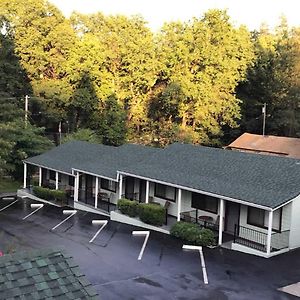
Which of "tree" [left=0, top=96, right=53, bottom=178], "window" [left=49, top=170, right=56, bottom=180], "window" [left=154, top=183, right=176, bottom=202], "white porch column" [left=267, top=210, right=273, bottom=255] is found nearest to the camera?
"white porch column" [left=267, top=210, right=273, bottom=255]

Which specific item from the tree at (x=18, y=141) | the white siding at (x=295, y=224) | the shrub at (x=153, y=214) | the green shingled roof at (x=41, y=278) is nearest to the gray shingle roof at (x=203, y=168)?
the white siding at (x=295, y=224)

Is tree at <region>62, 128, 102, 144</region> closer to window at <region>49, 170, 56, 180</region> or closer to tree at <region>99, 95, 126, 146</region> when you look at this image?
tree at <region>99, 95, 126, 146</region>

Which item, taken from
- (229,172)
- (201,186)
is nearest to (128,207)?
(201,186)

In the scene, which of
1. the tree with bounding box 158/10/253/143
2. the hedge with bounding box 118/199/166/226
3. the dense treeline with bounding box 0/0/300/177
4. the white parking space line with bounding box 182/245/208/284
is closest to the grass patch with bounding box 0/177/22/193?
the dense treeline with bounding box 0/0/300/177

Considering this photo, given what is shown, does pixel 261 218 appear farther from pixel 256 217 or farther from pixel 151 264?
pixel 151 264

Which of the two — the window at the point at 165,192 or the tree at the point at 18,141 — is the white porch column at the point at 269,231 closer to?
the window at the point at 165,192

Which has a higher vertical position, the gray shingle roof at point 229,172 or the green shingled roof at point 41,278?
the green shingled roof at point 41,278
